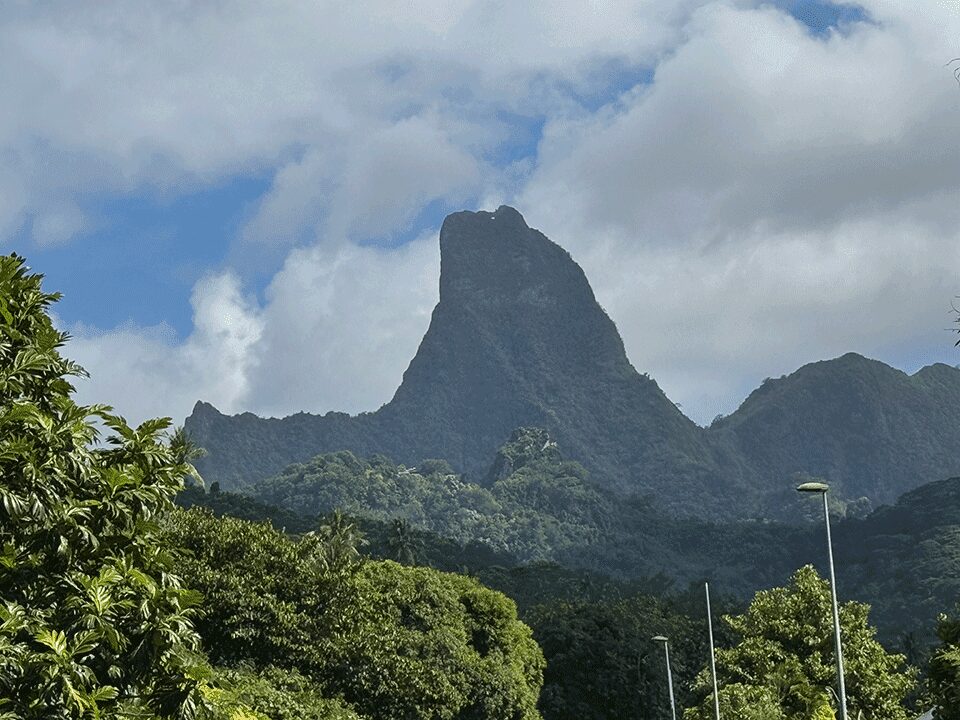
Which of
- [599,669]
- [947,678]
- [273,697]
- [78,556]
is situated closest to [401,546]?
[599,669]

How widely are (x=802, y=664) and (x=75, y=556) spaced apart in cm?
4061

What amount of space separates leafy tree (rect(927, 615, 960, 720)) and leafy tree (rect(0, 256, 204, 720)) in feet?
104

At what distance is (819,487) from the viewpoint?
25.0m

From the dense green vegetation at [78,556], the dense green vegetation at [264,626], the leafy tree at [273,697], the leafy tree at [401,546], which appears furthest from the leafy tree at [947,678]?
the leafy tree at [401,546]

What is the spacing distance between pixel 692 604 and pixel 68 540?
118490 mm

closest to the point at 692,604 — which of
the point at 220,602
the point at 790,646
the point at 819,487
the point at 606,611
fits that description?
the point at 606,611

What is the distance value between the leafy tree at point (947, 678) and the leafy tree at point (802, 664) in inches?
166

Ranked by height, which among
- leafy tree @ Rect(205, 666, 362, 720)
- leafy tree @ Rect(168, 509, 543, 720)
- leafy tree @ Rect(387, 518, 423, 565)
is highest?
leafy tree @ Rect(387, 518, 423, 565)

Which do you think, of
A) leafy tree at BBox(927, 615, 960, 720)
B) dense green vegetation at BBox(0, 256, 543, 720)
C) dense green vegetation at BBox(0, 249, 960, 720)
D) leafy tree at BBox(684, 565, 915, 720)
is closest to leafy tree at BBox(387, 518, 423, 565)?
dense green vegetation at BBox(0, 249, 960, 720)

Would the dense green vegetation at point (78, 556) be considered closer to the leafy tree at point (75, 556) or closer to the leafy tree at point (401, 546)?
the leafy tree at point (75, 556)

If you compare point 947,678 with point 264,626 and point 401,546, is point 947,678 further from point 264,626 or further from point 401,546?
point 401,546

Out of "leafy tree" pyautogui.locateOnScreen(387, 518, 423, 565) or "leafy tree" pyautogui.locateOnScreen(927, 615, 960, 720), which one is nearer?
"leafy tree" pyautogui.locateOnScreen(927, 615, 960, 720)

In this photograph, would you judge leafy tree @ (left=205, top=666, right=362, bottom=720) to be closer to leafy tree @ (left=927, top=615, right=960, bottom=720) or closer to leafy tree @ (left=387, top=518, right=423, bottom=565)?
leafy tree @ (left=927, top=615, right=960, bottom=720)

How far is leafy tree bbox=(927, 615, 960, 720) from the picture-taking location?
42181mm
